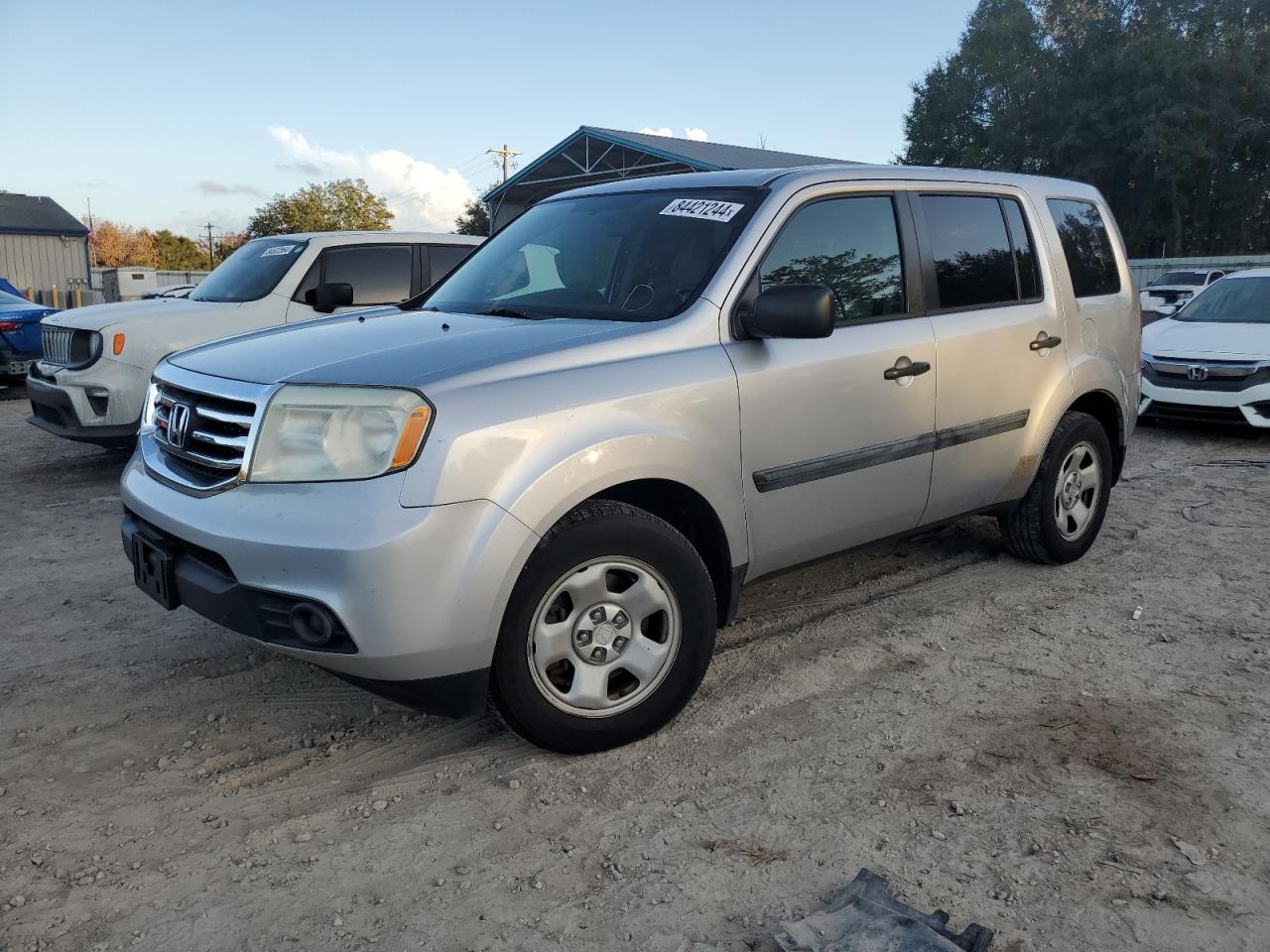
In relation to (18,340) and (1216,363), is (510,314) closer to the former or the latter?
(1216,363)

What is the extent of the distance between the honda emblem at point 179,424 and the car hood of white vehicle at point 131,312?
440 centimetres

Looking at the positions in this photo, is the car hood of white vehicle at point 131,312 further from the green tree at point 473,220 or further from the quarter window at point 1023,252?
the green tree at point 473,220

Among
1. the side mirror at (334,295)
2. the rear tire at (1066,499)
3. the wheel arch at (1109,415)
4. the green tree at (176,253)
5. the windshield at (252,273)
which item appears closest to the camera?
the rear tire at (1066,499)

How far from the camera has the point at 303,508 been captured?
2703 mm

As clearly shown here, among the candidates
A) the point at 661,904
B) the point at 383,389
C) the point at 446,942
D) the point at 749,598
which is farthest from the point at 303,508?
the point at 749,598

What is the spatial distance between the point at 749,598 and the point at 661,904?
2.31m

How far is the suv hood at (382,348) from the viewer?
2.88 metres

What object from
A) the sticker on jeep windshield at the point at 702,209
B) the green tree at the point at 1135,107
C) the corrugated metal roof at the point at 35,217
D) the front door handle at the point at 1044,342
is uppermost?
the green tree at the point at 1135,107

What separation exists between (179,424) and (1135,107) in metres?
40.6

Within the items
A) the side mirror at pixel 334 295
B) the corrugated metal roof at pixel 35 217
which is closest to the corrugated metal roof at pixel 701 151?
the side mirror at pixel 334 295

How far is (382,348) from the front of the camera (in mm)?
3113

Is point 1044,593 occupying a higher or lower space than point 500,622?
lower

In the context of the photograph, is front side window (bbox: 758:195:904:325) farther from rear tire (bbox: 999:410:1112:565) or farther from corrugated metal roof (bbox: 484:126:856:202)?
corrugated metal roof (bbox: 484:126:856:202)

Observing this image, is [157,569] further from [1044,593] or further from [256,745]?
[1044,593]
